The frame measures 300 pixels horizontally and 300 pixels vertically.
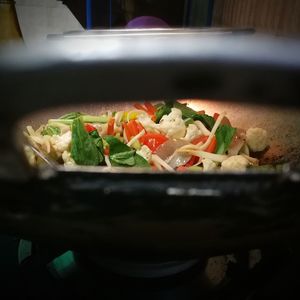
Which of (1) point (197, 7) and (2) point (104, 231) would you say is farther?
(1) point (197, 7)

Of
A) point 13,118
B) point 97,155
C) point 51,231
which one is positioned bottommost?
point 97,155

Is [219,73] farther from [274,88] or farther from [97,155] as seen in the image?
[97,155]

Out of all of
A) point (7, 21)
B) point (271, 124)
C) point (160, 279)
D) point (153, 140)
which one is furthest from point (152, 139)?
point (7, 21)

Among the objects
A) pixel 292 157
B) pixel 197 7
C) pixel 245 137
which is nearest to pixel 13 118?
pixel 292 157

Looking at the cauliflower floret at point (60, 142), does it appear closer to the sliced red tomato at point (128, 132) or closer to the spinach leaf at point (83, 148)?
the spinach leaf at point (83, 148)

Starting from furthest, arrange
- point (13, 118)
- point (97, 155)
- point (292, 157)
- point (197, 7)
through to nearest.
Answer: point (197, 7), point (97, 155), point (292, 157), point (13, 118)

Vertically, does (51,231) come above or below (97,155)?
above

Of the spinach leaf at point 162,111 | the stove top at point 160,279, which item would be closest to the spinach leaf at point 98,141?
the spinach leaf at point 162,111
